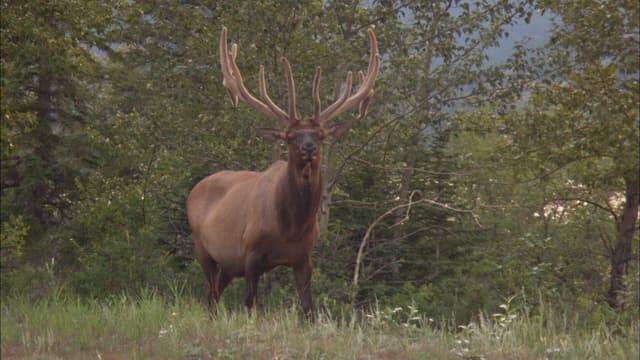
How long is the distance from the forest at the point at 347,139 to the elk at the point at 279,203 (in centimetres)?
127

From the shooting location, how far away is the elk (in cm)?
746

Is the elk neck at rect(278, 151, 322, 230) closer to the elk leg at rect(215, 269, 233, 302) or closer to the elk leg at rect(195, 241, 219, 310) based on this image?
the elk leg at rect(215, 269, 233, 302)

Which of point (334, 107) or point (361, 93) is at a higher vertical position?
point (361, 93)

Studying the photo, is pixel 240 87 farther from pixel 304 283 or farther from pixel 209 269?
pixel 209 269

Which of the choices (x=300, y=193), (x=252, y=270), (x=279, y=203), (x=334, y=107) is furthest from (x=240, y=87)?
(x=252, y=270)

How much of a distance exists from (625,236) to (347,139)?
642 cm

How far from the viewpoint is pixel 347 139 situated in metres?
12.3

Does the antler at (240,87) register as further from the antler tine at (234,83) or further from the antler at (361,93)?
the antler at (361,93)

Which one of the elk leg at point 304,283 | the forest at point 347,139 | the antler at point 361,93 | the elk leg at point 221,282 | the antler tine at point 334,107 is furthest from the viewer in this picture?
the forest at point 347,139

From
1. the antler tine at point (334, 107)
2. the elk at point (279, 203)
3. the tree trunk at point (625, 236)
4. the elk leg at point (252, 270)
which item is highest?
the antler tine at point (334, 107)

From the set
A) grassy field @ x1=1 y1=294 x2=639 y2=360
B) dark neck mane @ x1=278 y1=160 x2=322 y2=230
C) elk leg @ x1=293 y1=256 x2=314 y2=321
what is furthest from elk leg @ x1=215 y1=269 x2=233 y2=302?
grassy field @ x1=1 y1=294 x2=639 y2=360

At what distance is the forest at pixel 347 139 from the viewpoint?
1159 centimetres

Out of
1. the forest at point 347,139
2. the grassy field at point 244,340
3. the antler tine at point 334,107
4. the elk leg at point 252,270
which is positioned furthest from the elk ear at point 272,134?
the forest at point 347,139

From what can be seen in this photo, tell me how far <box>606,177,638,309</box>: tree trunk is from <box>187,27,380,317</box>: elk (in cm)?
847
